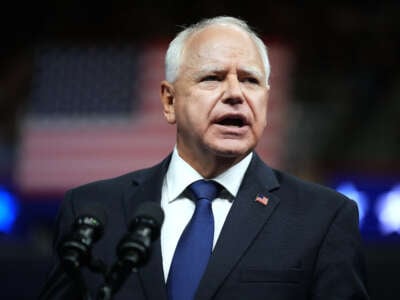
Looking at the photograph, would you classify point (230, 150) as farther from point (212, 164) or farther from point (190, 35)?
point (190, 35)

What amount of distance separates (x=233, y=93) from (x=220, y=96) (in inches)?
1.9

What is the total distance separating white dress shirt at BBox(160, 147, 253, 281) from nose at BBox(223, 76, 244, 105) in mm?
214

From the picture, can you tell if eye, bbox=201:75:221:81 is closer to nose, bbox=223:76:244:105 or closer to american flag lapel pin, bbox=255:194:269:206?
nose, bbox=223:76:244:105

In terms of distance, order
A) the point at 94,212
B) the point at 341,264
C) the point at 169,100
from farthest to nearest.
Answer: the point at 169,100 < the point at 341,264 < the point at 94,212

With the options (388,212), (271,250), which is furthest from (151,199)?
(388,212)

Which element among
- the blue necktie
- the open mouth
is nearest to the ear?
the open mouth

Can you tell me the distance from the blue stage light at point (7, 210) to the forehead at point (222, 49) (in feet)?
11.7

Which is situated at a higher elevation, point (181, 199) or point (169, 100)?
point (169, 100)

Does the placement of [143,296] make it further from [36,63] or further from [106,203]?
[36,63]

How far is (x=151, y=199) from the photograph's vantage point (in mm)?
2779

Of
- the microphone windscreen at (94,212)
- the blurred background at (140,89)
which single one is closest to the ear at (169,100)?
the microphone windscreen at (94,212)

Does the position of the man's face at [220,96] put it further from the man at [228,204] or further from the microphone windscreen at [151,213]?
the microphone windscreen at [151,213]

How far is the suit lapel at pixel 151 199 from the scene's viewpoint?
8.36 ft

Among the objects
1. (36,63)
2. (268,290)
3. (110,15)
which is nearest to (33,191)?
(36,63)
